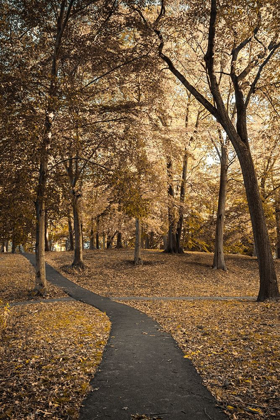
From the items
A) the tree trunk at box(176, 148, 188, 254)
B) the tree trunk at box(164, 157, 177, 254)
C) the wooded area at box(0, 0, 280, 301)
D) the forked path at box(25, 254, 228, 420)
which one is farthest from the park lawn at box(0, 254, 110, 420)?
the tree trunk at box(176, 148, 188, 254)

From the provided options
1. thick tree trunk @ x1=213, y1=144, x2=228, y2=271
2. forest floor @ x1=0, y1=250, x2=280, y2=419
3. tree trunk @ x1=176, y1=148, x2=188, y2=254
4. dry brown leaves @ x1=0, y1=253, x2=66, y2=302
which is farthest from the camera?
tree trunk @ x1=176, y1=148, x2=188, y2=254

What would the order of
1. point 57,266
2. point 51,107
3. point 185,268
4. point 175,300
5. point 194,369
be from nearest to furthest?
point 194,369
point 51,107
point 175,300
point 185,268
point 57,266

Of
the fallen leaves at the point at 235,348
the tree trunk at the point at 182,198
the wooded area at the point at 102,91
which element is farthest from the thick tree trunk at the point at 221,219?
the fallen leaves at the point at 235,348

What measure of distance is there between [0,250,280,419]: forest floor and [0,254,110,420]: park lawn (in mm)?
11

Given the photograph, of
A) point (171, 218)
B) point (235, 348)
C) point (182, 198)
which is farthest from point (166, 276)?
point (235, 348)

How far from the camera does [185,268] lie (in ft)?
61.9

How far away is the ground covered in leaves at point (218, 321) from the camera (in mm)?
4051

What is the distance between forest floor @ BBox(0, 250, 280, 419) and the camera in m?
3.79

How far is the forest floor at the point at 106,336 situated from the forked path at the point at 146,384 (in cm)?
17

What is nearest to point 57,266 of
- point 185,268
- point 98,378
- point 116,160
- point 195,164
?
point 185,268

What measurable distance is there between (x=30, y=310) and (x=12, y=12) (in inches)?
343

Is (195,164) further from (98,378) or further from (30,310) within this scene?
(98,378)

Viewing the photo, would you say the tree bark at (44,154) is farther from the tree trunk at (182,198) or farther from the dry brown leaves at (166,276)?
the tree trunk at (182,198)

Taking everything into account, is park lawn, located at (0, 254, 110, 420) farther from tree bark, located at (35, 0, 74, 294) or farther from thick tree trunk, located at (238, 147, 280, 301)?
thick tree trunk, located at (238, 147, 280, 301)
